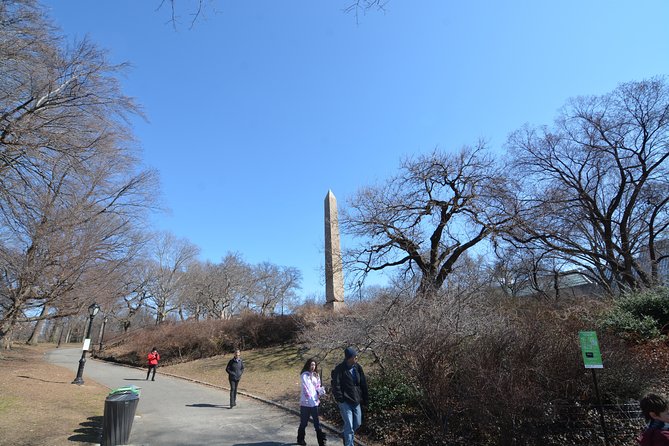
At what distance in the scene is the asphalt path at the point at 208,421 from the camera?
25.9ft

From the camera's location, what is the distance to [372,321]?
33.6 ft

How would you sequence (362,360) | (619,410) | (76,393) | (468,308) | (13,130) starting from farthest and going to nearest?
(362,360)
(76,393)
(468,308)
(13,130)
(619,410)

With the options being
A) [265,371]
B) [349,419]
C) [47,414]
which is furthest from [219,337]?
[349,419]

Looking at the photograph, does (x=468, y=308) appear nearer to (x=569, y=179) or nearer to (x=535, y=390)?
(x=535, y=390)

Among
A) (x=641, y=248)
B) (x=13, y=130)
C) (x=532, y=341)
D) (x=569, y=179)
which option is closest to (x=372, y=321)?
(x=532, y=341)

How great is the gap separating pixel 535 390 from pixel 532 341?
104 centimetres

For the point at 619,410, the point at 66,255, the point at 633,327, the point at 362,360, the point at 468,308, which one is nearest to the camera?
the point at 619,410

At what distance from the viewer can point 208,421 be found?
953 centimetres

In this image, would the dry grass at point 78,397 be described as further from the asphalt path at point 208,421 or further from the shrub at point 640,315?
the shrub at point 640,315

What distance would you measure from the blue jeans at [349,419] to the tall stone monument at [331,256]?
15.2 metres

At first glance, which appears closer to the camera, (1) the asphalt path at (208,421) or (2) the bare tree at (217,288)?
(1) the asphalt path at (208,421)

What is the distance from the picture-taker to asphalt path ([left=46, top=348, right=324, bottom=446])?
789 cm

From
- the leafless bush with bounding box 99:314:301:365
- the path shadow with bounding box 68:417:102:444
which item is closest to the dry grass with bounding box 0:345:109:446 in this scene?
the path shadow with bounding box 68:417:102:444

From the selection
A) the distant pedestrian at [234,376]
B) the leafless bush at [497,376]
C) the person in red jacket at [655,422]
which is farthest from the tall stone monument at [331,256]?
the person in red jacket at [655,422]
